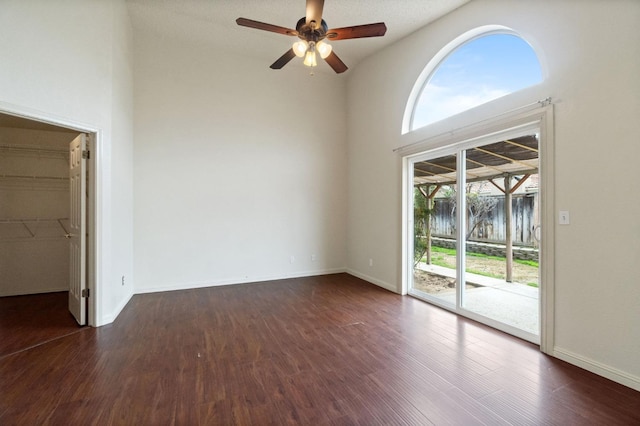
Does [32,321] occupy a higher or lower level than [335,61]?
lower

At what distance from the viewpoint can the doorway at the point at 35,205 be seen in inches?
161

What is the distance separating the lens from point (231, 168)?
4715mm

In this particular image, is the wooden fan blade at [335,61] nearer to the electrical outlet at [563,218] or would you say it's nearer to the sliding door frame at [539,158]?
the sliding door frame at [539,158]

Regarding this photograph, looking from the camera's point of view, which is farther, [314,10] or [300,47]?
[300,47]

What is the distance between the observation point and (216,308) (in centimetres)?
362

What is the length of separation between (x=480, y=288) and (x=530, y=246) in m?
0.78

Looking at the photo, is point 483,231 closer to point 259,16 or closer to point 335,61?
point 335,61

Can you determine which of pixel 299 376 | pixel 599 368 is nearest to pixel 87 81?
pixel 299 376

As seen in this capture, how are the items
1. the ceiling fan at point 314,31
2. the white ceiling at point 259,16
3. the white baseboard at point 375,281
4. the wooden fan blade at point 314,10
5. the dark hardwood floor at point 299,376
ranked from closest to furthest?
the dark hardwood floor at point 299,376 < the wooden fan blade at point 314,10 < the ceiling fan at point 314,31 < the white ceiling at point 259,16 < the white baseboard at point 375,281

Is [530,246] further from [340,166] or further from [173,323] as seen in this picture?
[173,323]

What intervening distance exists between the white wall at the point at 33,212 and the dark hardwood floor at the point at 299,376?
220 cm

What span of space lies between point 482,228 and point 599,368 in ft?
5.08

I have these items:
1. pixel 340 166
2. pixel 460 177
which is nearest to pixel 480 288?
pixel 460 177

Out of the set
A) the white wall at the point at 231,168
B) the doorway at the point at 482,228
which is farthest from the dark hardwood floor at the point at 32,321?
the doorway at the point at 482,228
